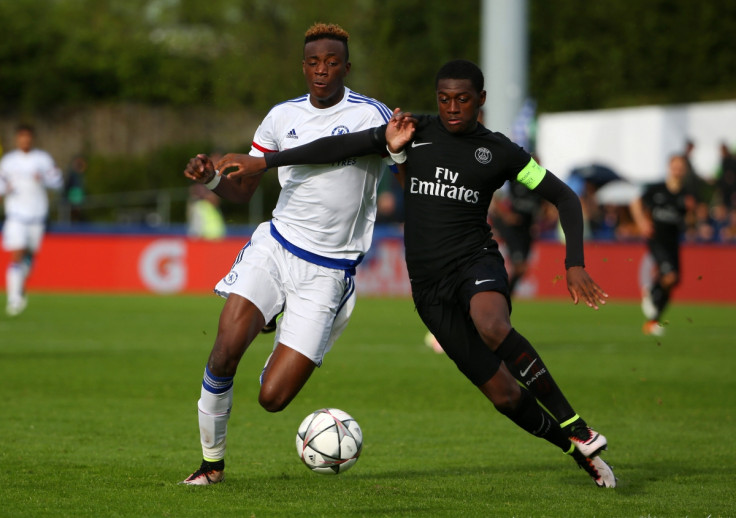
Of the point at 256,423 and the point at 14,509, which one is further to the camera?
the point at 256,423

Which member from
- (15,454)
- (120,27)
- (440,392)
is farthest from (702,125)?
(120,27)

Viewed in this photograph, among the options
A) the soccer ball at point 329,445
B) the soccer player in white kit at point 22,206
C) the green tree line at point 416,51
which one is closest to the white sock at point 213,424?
the soccer ball at point 329,445

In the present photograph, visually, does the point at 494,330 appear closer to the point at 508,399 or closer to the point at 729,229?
the point at 508,399

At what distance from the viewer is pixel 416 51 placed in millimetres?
45938

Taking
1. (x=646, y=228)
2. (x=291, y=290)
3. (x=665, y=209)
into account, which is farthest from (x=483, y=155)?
(x=665, y=209)

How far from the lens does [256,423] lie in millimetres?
8734

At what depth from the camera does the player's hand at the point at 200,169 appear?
6246mm

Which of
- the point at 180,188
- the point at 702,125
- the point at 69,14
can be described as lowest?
the point at 180,188

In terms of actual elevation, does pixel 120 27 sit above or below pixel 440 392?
above

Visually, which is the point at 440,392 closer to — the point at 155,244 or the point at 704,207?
the point at 155,244

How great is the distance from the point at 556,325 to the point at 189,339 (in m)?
5.77

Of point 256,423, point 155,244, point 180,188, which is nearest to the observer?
point 256,423

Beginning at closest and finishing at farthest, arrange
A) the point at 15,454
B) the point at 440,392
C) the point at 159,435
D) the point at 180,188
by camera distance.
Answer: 1. the point at 15,454
2. the point at 159,435
3. the point at 440,392
4. the point at 180,188

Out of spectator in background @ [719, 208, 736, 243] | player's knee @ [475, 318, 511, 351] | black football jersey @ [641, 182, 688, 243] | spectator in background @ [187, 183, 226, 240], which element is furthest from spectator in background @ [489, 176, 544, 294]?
spectator in background @ [187, 183, 226, 240]
